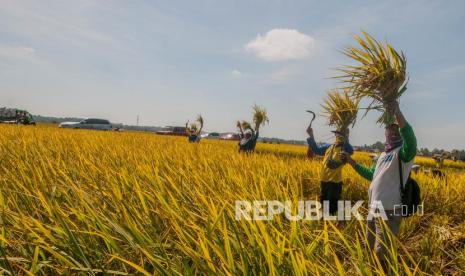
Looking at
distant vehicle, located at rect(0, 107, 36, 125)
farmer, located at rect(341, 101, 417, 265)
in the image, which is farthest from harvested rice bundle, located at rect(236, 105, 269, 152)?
distant vehicle, located at rect(0, 107, 36, 125)

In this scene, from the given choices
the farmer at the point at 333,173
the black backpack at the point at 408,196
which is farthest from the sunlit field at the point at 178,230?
the farmer at the point at 333,173

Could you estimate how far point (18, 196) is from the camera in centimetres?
243

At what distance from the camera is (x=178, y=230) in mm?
1666

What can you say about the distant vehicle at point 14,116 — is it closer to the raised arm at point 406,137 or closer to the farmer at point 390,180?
the farmer at point 390,180

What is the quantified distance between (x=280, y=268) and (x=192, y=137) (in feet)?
44.1

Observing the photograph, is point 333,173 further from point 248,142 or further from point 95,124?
point 95,124

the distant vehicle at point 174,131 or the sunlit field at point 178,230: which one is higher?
the distant vehicle at point 174,131

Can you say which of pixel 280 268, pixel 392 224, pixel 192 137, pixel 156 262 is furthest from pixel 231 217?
pixel 192 137

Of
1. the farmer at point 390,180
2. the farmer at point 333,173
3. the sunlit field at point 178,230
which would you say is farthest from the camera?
the farmer at point 333,173

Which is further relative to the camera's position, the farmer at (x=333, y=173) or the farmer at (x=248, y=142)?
the farmer at (x=248, y=142)

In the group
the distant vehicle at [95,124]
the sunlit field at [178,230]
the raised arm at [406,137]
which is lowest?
the sunlit field at [178,230]

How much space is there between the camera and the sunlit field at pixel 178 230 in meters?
1.45

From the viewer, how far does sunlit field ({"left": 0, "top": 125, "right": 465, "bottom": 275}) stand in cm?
145

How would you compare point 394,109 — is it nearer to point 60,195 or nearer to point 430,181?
point 60,195
